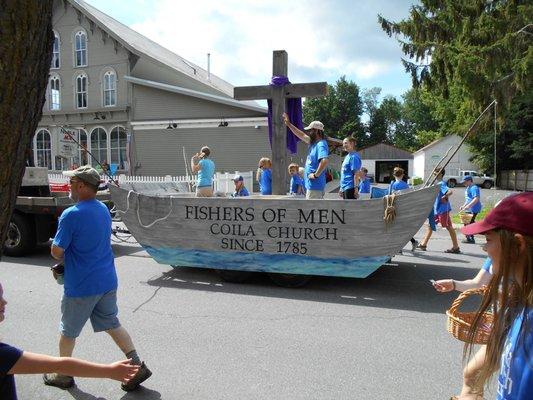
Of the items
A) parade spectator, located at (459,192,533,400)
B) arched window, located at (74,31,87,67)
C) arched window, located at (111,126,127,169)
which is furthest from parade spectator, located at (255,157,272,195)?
arched window, located at (74,31,87,67)

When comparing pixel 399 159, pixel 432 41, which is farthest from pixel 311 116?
pixel 432 41

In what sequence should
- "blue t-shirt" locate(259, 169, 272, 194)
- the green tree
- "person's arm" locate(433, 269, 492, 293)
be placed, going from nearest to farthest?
1. "person's arm" locate(433, 269, 492, 293)
2. "blue t-shirt" locate(259, 169, 272, 194)
3. the green tree

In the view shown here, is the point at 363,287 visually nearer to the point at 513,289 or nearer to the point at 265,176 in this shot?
the point at 265,176

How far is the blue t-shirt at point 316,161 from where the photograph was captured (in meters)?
6.57

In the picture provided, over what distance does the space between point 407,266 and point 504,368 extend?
645 centimetres

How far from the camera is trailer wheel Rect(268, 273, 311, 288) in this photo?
6.37 meters

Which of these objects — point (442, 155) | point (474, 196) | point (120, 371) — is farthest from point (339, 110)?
point (120, 371)

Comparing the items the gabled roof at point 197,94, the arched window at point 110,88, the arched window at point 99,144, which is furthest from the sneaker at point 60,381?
the arched window at point 110,88

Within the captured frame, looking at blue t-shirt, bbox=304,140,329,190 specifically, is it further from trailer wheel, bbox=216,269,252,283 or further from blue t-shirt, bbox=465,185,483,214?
blue t-shirt, bbox=465,185,483,214

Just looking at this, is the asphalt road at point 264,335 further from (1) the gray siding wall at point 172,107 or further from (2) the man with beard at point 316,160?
(1) the gray siding wall at point 172,107

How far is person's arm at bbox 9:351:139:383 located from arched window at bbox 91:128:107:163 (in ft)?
83.1

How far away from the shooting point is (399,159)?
62.6 metres

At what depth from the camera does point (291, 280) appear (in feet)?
21.0

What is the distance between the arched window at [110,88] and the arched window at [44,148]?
14.6ft
